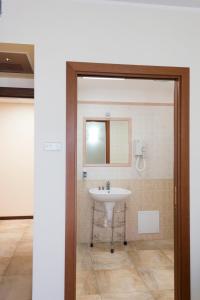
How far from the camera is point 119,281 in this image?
2.79 m

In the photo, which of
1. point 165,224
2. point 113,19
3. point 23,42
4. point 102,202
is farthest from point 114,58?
point 165,224

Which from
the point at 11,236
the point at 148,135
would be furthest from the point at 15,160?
the point at 148,135

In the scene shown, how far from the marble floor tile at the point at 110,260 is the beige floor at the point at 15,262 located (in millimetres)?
821

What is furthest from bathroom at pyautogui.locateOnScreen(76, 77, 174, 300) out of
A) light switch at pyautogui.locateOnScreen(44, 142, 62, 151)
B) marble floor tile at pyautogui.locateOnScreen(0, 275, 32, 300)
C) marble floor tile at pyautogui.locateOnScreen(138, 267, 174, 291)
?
light switch at pyautogui.locateOnScreen(44, 142, 62, 151)

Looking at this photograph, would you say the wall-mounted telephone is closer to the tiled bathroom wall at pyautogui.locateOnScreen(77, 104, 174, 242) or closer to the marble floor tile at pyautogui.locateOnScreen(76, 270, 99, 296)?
the tiled bathroom wall at pyautogui.locateOnScreen(77, 104, 174, 242)

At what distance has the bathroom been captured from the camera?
3.81 meters

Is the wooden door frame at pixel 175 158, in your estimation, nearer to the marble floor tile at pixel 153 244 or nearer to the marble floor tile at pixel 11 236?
the marble floor tile at pixel 153 244

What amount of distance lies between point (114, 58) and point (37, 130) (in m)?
0.84

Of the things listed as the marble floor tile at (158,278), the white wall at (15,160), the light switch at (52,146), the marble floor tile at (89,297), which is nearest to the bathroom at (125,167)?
the marble floor tile at (158,278)

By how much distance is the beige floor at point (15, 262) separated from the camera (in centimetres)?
262

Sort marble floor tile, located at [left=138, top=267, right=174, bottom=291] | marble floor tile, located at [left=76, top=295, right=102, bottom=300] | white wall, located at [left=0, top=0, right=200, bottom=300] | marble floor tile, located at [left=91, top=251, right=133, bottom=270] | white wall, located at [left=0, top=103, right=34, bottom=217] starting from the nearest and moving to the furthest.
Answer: white wall, located at [left=0, top=0, right=200, bottom=300]
marble floor tile, located at [left=76, top=295, right=102, bottom=300]
marble floor tile, located at [left=138, top=267, right=174, bottom=291]
marble floor tile, located at [left=91, top=251, right=133, bottom=270]
white wall, located at [left=0, top=103, right=34, bottom=217]

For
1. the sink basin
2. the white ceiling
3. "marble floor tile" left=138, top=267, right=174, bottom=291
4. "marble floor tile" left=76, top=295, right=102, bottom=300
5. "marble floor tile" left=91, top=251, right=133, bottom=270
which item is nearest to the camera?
the white ceiling

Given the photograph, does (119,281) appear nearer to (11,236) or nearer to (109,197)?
(109,197)

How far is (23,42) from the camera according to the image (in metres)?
2.01
